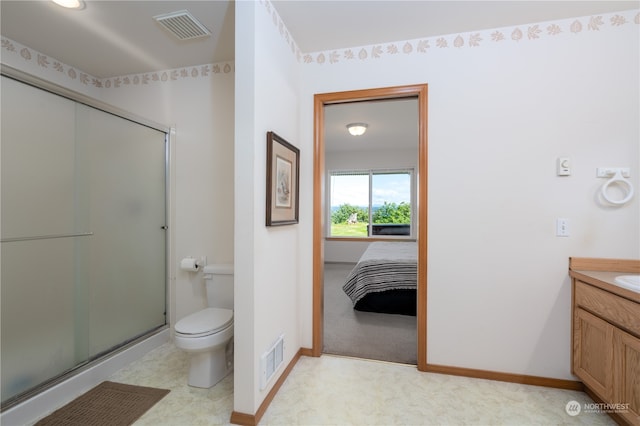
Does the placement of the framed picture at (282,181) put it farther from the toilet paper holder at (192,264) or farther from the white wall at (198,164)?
the toilet paper holder at (192,264)

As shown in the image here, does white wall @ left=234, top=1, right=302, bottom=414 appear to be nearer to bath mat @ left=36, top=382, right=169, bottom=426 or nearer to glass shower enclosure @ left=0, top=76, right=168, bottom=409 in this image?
bath mat @ left=36, top=382, right=169, bottom=426

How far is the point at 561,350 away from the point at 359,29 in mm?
2565

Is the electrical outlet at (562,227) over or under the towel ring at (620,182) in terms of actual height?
under

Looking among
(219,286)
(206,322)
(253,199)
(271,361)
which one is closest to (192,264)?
(219,286)

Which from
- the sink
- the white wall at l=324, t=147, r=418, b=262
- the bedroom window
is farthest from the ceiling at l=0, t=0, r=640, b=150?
the bedroom window

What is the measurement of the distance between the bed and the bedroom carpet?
3.9 inches

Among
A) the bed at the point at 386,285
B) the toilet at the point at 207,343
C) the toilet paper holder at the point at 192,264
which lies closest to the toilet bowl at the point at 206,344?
the toilet at the point at 207,343

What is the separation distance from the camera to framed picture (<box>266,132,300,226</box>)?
1817mm

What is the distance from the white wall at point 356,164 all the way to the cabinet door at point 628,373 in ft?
16.1

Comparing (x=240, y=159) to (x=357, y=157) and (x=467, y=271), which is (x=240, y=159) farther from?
(x=357, y=157)

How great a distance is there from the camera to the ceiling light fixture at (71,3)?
186 centimetres

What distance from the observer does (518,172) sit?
2094mm


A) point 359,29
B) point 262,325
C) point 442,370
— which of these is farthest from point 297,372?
point 359,29

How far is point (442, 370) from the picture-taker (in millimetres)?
2197
